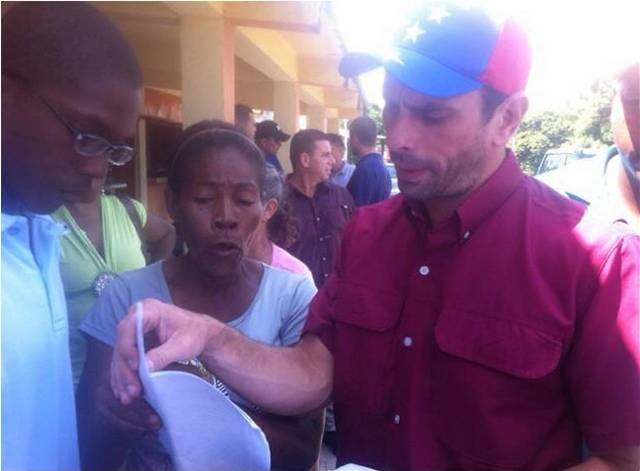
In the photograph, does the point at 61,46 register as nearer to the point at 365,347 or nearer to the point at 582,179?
the point at 365,347

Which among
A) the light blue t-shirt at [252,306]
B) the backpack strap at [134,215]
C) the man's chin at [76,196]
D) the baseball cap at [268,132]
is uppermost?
the man's chin at [76,196]

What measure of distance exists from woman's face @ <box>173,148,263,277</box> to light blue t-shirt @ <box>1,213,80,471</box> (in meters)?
0.46

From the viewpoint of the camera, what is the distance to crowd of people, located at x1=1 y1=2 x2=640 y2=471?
4.01 feet

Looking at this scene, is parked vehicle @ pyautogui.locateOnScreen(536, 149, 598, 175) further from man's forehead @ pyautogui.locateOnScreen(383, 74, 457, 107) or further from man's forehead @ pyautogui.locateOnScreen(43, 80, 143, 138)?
man's forehead @ pyautogui.locateOnScreen(43, 80, 143, 138)

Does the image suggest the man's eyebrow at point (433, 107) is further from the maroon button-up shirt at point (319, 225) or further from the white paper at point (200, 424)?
the maroon button-up shirt at point (319, 225)

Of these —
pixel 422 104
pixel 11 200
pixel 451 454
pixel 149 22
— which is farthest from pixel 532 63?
pixel 149 22

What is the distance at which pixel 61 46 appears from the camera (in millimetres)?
1213

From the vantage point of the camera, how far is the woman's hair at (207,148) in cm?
186

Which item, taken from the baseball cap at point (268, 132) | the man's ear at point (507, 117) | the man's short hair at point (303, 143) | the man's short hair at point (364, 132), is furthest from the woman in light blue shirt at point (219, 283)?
the man's short hair at point (364, 132)

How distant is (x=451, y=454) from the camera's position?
4.47 ft

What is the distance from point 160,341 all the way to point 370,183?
Answer: 4824 millimetres

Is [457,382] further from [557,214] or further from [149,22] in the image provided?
[149,22]

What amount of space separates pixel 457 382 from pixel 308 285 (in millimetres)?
654

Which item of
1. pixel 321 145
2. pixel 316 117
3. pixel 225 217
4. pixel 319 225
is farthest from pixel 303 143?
pixel 316 117
